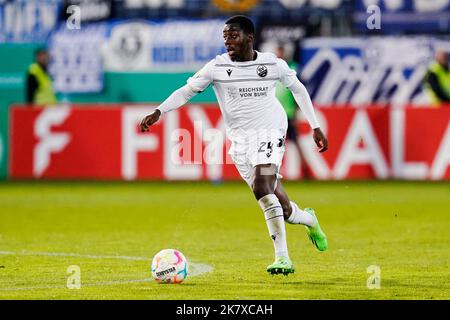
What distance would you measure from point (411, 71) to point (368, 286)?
19.1m

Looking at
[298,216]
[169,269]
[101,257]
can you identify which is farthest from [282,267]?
[101,257]

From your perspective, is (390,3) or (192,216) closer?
(192,216)

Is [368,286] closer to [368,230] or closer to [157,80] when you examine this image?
[368,230]

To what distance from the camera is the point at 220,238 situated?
1455 centimetres

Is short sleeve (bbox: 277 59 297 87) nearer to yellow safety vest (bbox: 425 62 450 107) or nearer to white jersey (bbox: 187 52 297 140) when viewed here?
white jersey (bbox: 187 52 297 140)

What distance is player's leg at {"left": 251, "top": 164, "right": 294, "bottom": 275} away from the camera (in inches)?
422

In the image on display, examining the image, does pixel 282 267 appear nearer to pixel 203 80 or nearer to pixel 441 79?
pixel 203 80

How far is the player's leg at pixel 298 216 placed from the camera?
11109 millimetres

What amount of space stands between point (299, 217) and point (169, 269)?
1596 millimetres

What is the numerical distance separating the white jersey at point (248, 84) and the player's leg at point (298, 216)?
24.0 inches

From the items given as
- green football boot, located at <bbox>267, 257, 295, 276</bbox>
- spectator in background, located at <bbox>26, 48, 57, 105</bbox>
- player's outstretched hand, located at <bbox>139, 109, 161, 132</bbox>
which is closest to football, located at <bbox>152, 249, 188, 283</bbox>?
green football boot, located at <bbox>267, 257, 295, 276</bbox>

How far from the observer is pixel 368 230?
1537 cm

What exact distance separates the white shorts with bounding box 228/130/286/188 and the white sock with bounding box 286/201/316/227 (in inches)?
18.7

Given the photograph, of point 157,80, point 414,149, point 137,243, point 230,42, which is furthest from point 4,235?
point 157,80
